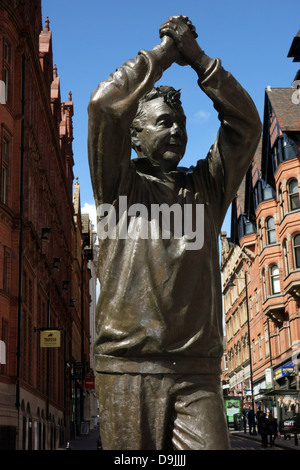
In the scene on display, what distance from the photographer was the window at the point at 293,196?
156 ft

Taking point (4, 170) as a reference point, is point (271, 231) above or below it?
above

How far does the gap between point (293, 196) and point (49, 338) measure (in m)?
20.9

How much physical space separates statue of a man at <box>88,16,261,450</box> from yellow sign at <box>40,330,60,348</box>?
30.4m


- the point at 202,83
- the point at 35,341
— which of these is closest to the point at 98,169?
the point at 202,83

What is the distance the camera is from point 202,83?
149 inches

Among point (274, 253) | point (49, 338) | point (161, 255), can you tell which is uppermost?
point (274, 253)

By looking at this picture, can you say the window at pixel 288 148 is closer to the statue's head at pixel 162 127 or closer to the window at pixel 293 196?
the window at pixel 293 196

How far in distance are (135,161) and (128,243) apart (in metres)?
0.53

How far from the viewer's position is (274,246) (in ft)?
181

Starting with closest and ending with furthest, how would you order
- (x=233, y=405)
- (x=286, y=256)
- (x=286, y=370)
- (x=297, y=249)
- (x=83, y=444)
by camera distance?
(x=83, y=444)
(x=297, y=249)
(x=286, y=370)
(x=286, y=256)
(x=233, y=405)

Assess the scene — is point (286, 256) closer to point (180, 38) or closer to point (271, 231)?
point (271, 231)

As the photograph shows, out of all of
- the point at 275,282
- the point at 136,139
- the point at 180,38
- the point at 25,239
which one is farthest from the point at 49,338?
the point at 180,38
